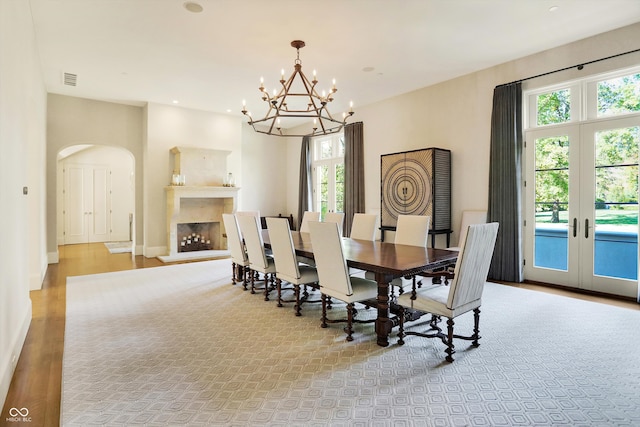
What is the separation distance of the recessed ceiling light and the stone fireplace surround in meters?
4.19

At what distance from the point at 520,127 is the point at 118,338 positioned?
5687 mm

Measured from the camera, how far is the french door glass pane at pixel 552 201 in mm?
4848

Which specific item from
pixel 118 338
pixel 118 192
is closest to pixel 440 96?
pixel 118 338

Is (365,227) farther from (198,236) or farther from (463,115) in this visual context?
(198,236)

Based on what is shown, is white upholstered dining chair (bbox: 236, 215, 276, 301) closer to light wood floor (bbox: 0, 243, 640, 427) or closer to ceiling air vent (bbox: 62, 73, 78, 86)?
light wood floor (bbox: 0, 243, 640, 427)

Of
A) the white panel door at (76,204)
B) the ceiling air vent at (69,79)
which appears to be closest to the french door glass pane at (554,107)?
the ceiling air vent at (69,79)

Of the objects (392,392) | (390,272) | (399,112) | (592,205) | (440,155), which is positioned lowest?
(392,392)

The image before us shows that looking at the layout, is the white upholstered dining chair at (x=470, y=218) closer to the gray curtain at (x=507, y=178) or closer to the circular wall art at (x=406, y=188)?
the gray curtain at (x=507, y=178)

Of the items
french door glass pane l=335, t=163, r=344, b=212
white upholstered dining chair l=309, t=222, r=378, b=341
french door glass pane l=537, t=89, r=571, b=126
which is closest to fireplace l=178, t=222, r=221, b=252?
french door glass pane l=335, t=163, r=344, b=212

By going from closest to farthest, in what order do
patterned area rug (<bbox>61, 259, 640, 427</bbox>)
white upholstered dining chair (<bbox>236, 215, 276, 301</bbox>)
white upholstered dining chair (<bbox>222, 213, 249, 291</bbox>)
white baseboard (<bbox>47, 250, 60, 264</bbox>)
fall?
1. patterned area rug (<bbox>61, 259, 640, 427</bbox>)
2. white upholstered dining chair (<bbox>236, 215, 276, 301</bbox>)
3. white upholstered dining chair (<bbox>222, 213, 249, 291</bbox>)
4. white baseboard (<bbox>47, 250, 60, 264</bbox>)

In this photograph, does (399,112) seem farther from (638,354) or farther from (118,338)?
(118,338)

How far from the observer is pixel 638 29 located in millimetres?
4121

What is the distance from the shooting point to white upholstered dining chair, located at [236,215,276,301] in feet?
14.0

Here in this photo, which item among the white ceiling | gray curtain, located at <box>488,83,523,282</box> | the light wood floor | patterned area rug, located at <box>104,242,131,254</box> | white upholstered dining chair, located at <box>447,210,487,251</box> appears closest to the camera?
the light wood floor
